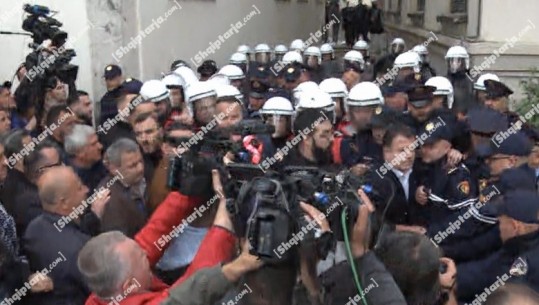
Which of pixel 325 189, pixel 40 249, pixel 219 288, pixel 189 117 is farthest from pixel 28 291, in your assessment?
pixel 189 117

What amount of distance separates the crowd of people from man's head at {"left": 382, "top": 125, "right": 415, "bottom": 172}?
0.01m

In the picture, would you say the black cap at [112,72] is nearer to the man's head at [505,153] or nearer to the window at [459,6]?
the man's head at [505,153]

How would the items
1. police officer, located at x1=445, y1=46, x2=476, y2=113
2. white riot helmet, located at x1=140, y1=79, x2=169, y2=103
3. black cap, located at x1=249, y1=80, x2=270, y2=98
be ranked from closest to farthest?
white riot helmet, located at x1=140, y1=79, x2=169, y2=103, police officer, located at x1=445, y1=46, x2=476, y2=113, black cap, located at x1=249, y1=80, x2=270, y2=98

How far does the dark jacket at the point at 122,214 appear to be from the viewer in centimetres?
420

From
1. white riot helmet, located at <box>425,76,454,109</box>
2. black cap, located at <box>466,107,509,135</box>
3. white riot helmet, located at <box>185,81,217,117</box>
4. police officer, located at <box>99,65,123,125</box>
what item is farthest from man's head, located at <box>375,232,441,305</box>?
police officer, located at <box>99,65,123,125</box>

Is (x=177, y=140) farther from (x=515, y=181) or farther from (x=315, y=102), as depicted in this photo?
(x=315, y=102)

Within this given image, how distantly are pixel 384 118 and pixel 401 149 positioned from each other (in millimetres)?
1182

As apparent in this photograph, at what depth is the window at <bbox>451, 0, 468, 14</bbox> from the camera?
13.4 meters

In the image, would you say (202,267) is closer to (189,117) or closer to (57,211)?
(57,211)

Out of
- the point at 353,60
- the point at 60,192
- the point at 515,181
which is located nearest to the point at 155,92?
the point at 60,192

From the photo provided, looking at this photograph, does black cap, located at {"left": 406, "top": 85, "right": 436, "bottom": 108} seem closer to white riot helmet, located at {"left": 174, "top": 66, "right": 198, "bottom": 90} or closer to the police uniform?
white riot helmet, located at {"left": 174, "top": 66, "right": 198, "bottom": 90}

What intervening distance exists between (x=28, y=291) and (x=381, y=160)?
2683 millimetres

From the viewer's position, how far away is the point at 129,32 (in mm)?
10484

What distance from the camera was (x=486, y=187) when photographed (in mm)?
4461
